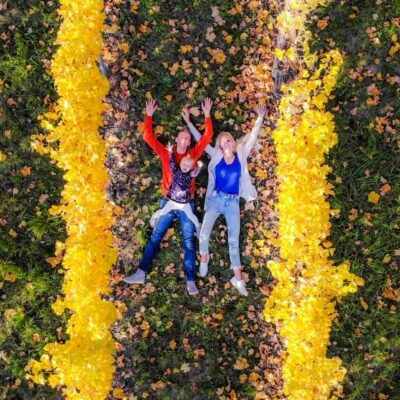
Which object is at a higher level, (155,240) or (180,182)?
(180,182)

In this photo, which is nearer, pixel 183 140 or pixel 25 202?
pixel 183 140

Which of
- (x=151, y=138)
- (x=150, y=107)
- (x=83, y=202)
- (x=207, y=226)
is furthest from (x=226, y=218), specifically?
(x=83, y=202)

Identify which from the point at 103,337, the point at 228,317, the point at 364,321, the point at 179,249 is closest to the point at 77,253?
the point at 103,337

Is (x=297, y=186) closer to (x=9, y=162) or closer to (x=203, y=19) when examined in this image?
(x=203, y=19)

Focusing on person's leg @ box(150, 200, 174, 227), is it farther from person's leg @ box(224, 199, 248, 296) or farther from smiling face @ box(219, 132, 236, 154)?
smiling face @ box(219, 132, 236, 154)

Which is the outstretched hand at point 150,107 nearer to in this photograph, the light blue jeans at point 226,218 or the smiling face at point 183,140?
the smiling face at point 183,140

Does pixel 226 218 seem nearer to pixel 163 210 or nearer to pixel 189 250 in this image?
pixel 189 250
